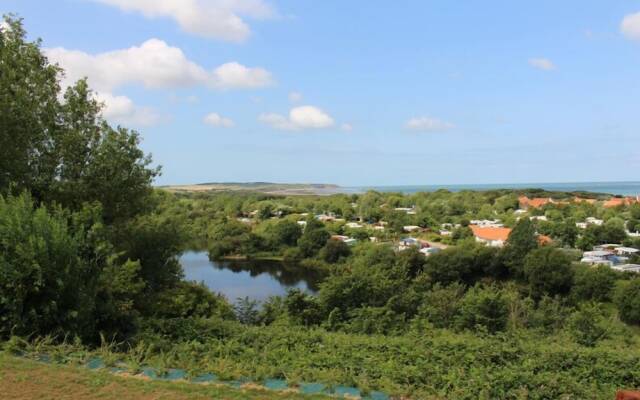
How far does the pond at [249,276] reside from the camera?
30.2 metres

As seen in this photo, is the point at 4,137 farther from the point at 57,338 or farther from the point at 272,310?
the point at 272,310

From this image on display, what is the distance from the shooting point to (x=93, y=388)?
12.4ft

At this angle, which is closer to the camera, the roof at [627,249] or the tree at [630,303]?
the tree at [630,303]

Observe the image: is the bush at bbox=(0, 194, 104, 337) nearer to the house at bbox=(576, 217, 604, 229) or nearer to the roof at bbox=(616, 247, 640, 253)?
the roof at bbox=(616, 247, 640, 253)

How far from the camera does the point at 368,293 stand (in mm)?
10367

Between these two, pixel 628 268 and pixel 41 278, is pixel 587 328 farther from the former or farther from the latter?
pixel 628 268

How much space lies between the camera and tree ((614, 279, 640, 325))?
873 inches

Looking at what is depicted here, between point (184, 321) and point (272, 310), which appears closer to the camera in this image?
point (184, 321)

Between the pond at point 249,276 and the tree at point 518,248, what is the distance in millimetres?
13410

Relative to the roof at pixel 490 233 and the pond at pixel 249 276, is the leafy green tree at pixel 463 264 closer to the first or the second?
the pond at pixel 249 276

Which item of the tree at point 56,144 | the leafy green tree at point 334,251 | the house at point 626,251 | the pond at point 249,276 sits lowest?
the pond at point 249,276

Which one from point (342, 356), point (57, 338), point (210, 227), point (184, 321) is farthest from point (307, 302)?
point (210, 227)

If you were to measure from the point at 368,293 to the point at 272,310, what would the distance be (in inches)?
87.1

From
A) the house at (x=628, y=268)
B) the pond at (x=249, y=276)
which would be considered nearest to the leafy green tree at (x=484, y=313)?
the pond at (x=249, y=276)
